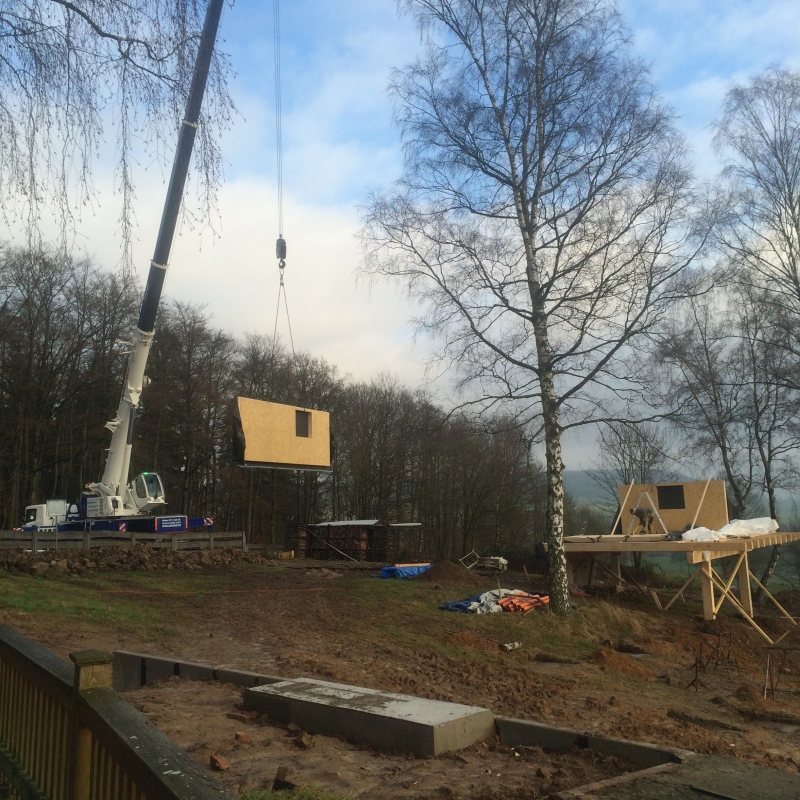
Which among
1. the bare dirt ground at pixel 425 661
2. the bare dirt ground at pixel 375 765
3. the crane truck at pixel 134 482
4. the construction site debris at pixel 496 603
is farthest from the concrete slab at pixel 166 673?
the crane truck at pixel 134 482

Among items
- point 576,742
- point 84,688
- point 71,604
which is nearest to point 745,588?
point 576,742

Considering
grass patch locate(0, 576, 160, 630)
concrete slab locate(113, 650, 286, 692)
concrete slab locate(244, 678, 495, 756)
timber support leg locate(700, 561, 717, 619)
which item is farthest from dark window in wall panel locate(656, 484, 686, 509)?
concrete slab locate(244, 678, 495, 756)

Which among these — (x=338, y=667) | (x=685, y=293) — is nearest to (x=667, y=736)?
(x=338, y=667)

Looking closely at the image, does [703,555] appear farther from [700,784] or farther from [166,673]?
[700,784]

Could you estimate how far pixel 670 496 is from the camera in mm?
19109

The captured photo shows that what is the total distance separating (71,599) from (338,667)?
677cm

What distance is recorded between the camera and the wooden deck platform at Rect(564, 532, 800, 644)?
14.0 m

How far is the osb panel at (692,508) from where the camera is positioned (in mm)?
18328

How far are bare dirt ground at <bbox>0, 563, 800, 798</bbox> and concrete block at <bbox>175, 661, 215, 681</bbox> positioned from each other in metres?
0.24

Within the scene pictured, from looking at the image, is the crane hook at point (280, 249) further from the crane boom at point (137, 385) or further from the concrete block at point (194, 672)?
the concrete block at point (194, 672)

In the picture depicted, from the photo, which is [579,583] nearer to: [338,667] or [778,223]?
[778,223]

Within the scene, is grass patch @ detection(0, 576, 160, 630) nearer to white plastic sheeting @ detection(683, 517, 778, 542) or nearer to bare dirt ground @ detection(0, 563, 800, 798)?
bare dirt ground @ detection(0, 563, 800, 798)

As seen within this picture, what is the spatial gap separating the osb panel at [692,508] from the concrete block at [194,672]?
14.1 m

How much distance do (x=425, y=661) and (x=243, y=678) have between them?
2796mm
